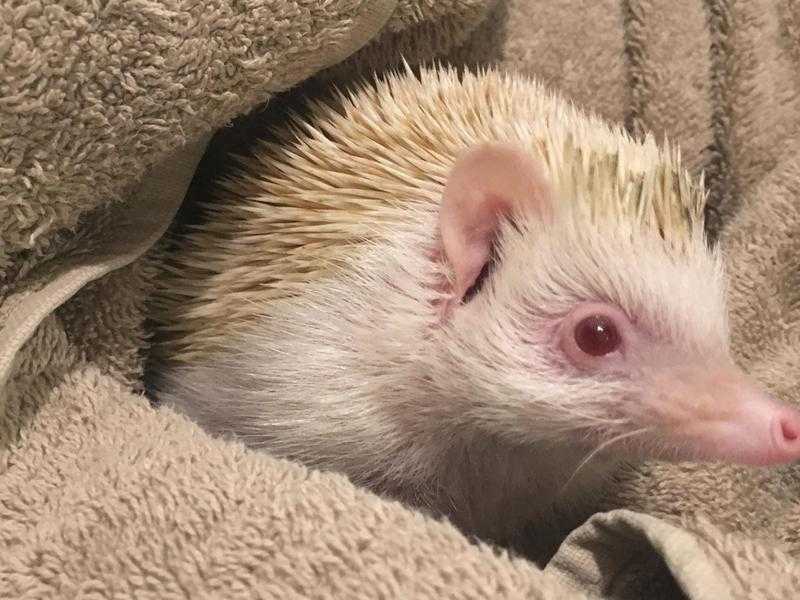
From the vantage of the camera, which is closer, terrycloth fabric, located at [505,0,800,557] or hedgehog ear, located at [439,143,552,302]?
hedgehog ear, located at [439,143,552,302]

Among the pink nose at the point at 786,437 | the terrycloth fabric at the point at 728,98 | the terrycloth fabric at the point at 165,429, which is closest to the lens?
the terrycloth fabric at the point at 165,429

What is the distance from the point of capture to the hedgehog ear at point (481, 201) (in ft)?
2.92

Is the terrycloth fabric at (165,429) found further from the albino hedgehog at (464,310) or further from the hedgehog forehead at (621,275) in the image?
the hedgehog forehead at (621,275)

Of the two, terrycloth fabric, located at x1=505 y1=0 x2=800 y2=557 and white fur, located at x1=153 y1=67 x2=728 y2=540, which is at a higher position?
terrycloth fabric, located at x1=505 y1=0 x2=800 y2=557

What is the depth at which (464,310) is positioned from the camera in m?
0.96

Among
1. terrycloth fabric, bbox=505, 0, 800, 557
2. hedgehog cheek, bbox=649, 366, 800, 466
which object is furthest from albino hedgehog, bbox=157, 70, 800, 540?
terrycloth fabric, bbox=505, 0, 800, 557

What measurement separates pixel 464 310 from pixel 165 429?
33cm

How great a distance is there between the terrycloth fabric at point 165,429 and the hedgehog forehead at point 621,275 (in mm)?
199

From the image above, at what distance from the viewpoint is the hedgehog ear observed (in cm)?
89

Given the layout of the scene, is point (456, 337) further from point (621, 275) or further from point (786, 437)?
point (786, 437)

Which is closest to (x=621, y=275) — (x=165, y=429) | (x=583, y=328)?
(x=583, y=328)

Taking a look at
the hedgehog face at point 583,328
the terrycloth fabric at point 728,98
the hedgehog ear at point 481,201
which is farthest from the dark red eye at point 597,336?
the terrycloth fabric at point 728,98

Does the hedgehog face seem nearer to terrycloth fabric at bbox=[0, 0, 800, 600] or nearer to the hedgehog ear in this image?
the hedgehog ear

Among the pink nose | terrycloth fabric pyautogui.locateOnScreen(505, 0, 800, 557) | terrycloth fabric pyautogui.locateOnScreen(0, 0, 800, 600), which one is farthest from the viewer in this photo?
terrycloth fabric pyautogui.locateOnScreen(505, 0, 800, 557)
